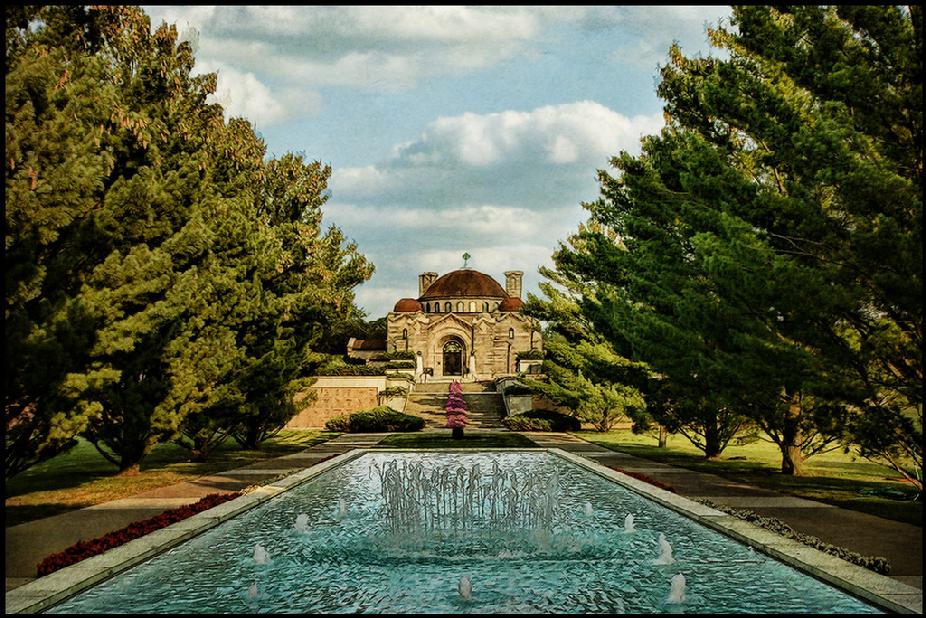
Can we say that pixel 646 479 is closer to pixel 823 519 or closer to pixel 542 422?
pixel 823 519

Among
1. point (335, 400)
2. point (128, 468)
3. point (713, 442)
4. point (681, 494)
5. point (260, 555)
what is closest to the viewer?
point (260, 555)

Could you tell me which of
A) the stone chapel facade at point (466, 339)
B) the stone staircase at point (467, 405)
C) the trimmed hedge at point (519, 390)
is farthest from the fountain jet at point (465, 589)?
the stone chapel facade at point (466, 339)

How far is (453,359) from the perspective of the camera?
7062cm

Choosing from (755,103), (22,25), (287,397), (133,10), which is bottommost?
(287,397)

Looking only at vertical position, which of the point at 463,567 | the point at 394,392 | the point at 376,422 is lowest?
the point at 463,567

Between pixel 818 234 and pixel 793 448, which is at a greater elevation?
pixel 818 234

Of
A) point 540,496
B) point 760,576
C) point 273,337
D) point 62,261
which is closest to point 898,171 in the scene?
point 760,576

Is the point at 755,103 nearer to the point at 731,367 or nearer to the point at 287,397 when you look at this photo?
the point at 731,367

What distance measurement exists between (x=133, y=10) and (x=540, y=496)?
14.1 metres

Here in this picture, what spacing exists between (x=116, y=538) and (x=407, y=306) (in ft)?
214

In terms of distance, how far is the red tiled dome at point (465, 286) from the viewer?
76000 mm

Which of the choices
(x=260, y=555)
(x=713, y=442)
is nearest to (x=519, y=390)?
(x=713, y=442)

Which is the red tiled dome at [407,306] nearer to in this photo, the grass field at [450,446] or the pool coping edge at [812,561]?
the grass field at [450,446]

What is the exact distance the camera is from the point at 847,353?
1166cm
